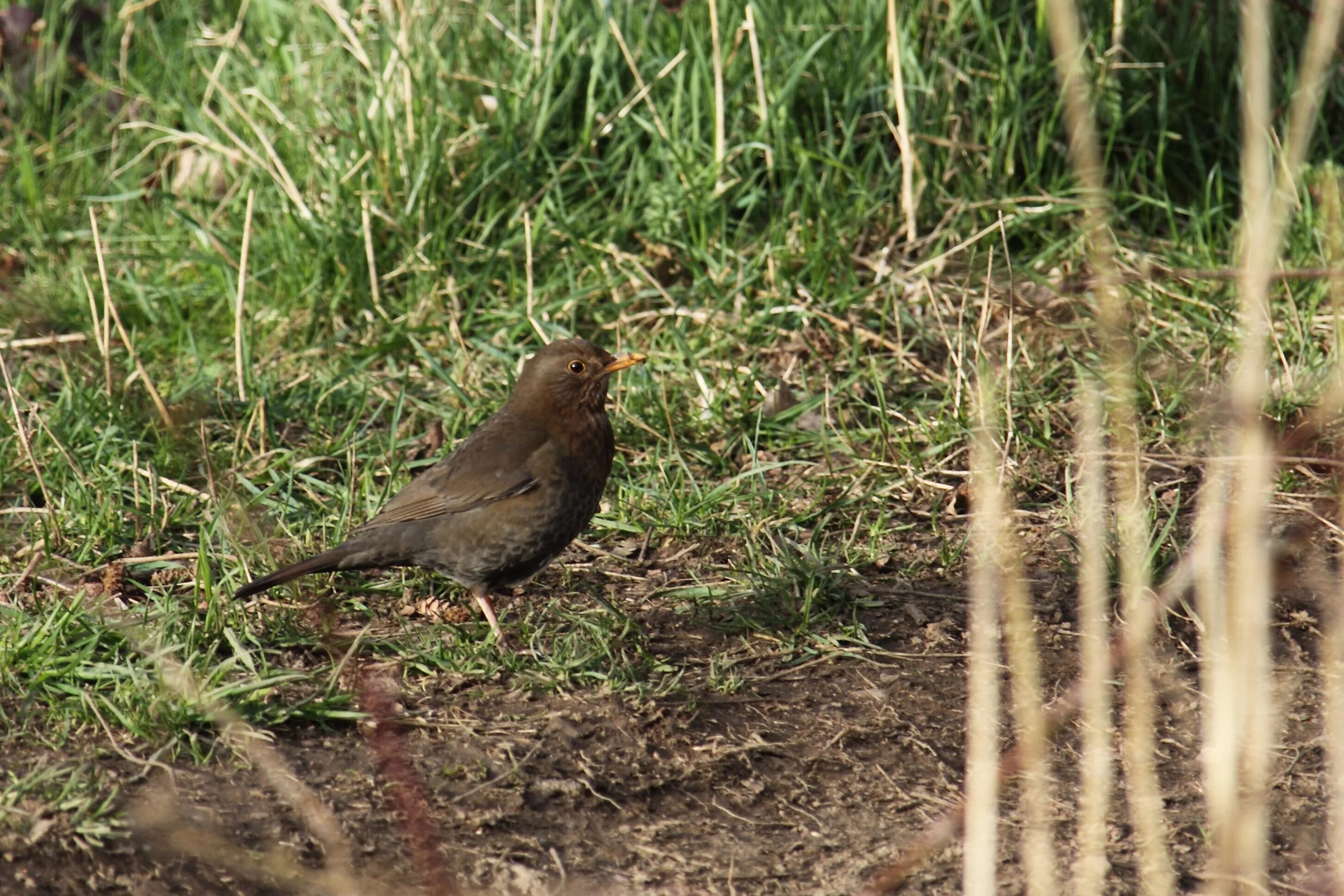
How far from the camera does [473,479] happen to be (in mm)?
4461

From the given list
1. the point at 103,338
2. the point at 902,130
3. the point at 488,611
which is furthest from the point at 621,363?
the point at 103,338

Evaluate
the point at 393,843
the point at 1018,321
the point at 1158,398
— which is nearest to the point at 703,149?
the point at 1018,321

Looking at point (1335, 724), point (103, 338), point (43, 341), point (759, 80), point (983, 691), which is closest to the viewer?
point (983, 691)

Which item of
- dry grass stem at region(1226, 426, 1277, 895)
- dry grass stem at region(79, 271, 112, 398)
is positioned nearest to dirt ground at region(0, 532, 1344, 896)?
dry grass stem at region(1226, 426, 1277, 895)

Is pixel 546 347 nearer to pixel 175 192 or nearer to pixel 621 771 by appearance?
pixel 621 771

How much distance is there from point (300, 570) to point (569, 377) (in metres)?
1.06

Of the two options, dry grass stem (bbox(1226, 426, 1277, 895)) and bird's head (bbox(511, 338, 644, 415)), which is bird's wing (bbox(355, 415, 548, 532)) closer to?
bird's head (bbox(511, 338, 644, 415))

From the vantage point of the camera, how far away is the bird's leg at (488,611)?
4168 millimetres

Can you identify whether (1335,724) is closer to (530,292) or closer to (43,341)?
(530,292)

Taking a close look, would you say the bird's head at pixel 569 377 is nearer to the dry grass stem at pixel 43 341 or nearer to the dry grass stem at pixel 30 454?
the dry grass stem at pixel 30 454

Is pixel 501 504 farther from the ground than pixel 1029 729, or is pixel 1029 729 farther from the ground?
pixel 1029 729

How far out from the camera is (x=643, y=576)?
4656 millimetres

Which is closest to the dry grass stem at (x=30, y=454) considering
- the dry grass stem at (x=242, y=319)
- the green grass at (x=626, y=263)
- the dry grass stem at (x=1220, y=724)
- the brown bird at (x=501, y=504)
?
the green grass at (x=626, y=263)

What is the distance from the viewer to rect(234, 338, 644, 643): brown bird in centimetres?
430
